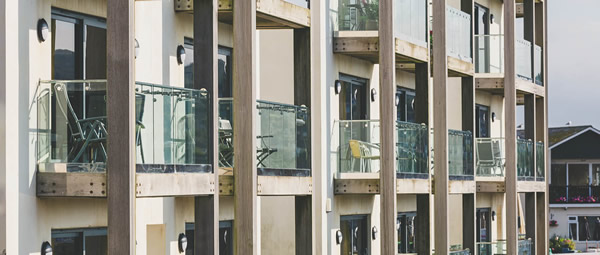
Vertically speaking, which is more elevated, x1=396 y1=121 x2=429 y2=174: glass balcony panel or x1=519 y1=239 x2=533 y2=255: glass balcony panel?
x1=396 y1=121 x2=429 y2=174: glass balcony panel

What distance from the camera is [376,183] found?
23750 mm

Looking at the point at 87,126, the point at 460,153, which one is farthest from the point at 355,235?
the point at 87,126

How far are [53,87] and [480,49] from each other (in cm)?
1697

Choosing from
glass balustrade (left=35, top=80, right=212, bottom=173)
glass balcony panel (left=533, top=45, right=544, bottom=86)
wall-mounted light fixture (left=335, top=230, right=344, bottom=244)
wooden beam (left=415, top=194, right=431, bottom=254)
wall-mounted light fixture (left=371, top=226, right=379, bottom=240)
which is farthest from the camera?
glass balcony panel (left=533, top=45, right=544, bottom=86)

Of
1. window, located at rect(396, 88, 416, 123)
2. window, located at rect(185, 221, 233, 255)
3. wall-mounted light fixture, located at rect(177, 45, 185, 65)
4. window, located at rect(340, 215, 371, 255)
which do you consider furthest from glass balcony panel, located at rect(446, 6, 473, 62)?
wall-mounted light fixture, located at rect(177, 45, 185, 65)

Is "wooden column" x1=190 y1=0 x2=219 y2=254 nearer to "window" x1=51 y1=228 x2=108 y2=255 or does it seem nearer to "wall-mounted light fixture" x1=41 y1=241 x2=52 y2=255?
"window" x1=51 y1=228 x2=108 y2=255

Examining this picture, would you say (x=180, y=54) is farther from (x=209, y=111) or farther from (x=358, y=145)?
(x=358, y=145)

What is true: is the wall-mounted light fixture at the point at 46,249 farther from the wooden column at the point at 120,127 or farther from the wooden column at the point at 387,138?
the wooden column at the point at 387,138

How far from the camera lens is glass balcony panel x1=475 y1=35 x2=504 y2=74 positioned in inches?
1216

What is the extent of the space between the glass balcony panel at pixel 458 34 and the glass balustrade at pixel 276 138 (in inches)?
303

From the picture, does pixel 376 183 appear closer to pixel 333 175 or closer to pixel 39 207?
pixel 333 175

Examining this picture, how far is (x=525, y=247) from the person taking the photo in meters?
31.6

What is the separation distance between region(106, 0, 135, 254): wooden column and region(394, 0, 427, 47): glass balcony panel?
965 centimetres

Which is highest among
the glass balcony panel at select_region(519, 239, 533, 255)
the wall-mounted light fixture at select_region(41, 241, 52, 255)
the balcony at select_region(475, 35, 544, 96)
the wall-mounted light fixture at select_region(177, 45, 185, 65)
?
the balcony at select_region(475, 35, 544, 96)
